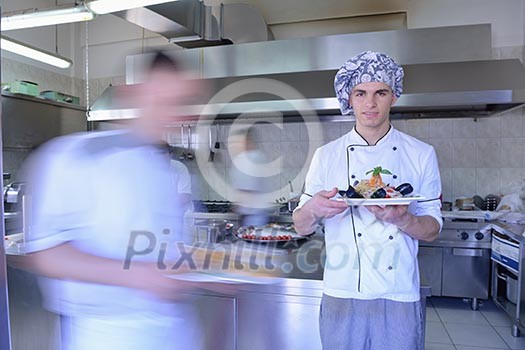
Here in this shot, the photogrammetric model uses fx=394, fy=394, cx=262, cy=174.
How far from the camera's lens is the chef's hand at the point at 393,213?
45.4 inches

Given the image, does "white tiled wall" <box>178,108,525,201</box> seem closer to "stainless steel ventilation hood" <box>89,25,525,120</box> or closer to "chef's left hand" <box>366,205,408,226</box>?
"stainless steel ventilation hood" <box>89,25,525,120</box>

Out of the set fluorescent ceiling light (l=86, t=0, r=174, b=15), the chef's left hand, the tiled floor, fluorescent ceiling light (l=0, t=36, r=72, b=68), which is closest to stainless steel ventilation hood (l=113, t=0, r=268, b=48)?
fluorescent ceiling light (l=86, t=0, r=174, b=15)

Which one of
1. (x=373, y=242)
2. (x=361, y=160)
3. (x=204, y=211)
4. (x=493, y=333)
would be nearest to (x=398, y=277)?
(x=373, y=242)

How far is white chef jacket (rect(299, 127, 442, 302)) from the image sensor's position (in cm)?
128

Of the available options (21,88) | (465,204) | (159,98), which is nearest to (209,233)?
(159,98)

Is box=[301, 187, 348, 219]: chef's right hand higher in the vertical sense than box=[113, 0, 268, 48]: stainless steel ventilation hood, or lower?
lower

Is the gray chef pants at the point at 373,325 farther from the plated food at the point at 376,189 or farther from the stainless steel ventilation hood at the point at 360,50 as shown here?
the stainless steel ventilation hood at the point at 360,50

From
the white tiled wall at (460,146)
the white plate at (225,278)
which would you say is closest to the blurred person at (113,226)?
the white plate at (225,278)

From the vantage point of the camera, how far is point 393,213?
1.16 m

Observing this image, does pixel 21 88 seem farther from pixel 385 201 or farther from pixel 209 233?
pixel 385 201

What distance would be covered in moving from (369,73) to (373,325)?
0.82 m

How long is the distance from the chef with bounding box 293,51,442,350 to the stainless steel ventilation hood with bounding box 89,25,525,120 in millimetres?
1473

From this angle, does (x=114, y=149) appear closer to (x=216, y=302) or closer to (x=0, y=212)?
(x=0, y=212)

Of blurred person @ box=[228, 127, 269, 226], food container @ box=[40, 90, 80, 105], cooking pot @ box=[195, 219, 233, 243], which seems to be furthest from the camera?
blurred person @ box=[228, 127, 269, 226]
